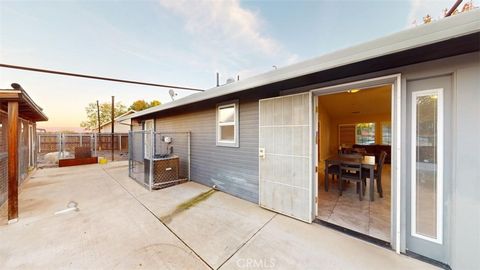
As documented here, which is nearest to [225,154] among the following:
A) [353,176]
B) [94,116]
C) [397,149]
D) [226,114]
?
[226,114]

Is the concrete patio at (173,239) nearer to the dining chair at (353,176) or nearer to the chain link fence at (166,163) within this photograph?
the chain link fence at (166,163)

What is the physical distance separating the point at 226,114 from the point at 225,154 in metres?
1.10

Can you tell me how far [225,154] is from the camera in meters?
4.50

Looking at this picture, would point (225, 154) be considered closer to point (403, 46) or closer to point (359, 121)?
point (403, 46)

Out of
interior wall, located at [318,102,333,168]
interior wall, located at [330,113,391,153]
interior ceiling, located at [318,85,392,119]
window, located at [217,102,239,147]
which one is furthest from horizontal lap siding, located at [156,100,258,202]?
interior wall, located at [330,113,391,153]

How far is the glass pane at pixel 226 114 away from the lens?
14.4 ft

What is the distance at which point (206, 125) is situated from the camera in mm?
5125

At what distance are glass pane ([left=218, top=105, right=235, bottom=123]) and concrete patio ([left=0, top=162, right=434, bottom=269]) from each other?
2072 mm

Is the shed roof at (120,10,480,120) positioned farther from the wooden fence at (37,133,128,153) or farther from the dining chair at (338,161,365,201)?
the wooden fence at (37,133,128,153)

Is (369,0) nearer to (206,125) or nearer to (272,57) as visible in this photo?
(272,57)

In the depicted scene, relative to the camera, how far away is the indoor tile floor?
2641mm

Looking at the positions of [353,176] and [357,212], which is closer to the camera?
[357,212]

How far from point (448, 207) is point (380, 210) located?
5.57 feet

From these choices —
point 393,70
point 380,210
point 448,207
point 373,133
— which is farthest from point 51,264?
point 373,133
